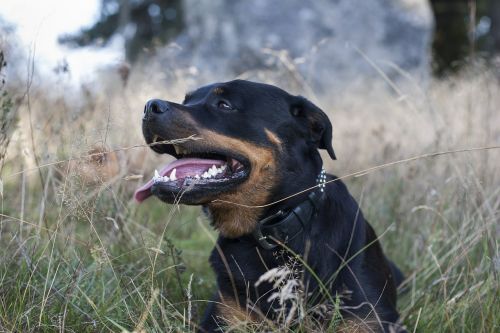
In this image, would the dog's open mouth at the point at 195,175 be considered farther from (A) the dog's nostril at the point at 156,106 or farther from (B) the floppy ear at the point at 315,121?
(B) the floppy ear at the point at 315,121

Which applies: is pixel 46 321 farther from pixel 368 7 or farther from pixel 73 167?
pixel 368 7

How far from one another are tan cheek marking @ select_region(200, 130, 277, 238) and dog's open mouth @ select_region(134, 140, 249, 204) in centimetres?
6

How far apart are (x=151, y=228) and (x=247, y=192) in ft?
4.33

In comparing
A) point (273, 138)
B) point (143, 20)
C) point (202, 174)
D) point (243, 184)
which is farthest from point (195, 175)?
point (143, 20)

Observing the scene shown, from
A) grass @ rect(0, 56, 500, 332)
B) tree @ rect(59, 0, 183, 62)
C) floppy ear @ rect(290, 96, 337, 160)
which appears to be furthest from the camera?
tree @ rect(59, 0, 183, 62)

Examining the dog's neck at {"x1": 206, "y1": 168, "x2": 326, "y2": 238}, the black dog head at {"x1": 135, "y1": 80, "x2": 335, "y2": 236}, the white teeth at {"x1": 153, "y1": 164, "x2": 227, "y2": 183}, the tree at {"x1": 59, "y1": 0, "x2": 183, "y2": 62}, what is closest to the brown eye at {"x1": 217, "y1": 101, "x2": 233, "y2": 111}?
the black dog head at {"x1": 135, "y1": 80, "x2": 335, "y2": 236}

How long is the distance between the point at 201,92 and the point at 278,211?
766 millimetres

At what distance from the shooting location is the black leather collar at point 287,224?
2.93 meters

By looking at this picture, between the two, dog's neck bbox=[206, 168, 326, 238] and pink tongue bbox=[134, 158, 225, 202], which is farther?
dog's neck bbox=[206, 168, 326, 238]

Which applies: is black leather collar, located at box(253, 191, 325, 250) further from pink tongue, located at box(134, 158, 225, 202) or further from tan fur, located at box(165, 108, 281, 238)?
pink tongue, located at box(134, 158, 225, 202)

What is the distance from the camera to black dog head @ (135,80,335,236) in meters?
2.78

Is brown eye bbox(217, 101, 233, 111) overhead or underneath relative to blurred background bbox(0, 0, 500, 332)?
overhead

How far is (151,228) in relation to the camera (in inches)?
162

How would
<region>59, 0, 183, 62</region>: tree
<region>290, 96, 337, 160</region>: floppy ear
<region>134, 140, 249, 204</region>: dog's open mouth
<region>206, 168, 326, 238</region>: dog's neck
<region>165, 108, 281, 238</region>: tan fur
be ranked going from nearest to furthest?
<region>134, 140, 249, 204</region>: dog's open mouth → <region>165, 108, 281, 238</region>: tan fur → <region>206, 168, 326, 238</region>: dog's neck → <region>290, 96, 337, 160</region>: floppy ear → <region>59, 0, 183, 62</region>: tree
